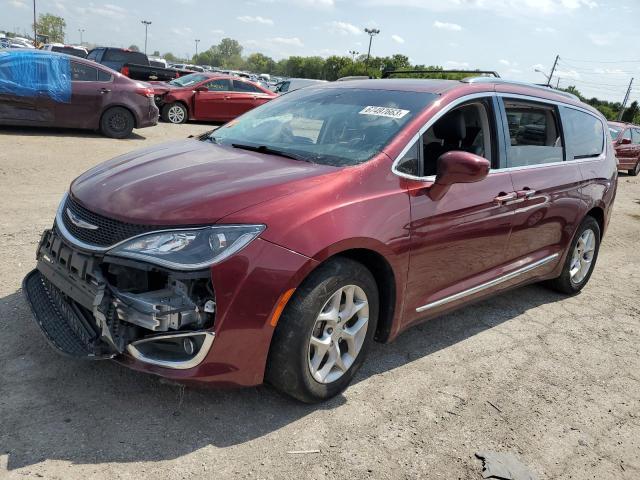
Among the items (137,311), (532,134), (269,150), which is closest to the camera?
(137,311)

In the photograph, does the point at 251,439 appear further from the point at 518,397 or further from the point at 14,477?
the point at 518,397

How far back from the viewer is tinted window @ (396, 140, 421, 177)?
324 centimetres

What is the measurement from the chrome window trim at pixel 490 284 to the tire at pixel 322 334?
529mm

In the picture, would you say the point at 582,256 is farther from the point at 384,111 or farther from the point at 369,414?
the point at 369,414

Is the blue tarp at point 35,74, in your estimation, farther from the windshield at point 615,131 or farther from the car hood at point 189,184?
the windshield at point 615,131

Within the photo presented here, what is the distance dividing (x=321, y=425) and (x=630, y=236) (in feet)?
24.1

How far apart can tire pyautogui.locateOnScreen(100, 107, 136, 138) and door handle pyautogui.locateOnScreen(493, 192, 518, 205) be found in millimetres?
9287

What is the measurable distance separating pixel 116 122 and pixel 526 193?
929 cm

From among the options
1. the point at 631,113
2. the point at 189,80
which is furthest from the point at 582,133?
the point at 631,113

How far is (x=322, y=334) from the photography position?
2.94 meters

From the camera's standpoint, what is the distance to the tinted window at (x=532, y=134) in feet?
13.2

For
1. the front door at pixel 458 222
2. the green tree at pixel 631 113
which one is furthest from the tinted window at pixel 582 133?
the green tree at pixel 631 113

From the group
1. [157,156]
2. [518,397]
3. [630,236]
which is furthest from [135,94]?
[518,397]

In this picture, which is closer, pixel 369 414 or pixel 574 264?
pixel 369 414
